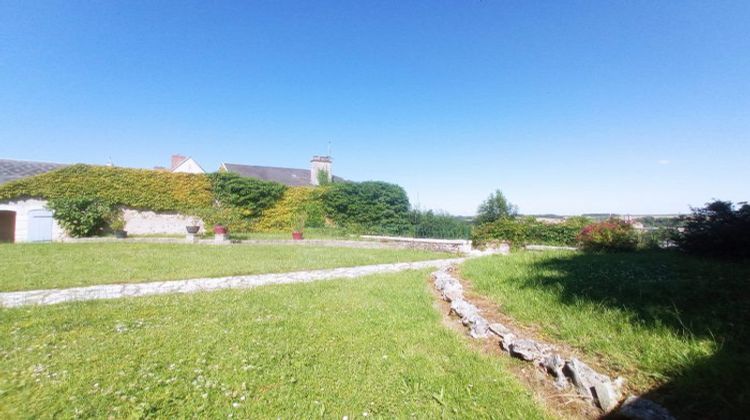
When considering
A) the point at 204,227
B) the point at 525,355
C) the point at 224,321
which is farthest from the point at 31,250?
the point at 525,355

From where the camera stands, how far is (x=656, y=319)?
9.78 ft

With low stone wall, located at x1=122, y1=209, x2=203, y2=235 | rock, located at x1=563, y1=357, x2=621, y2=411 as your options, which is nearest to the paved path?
rock, located at x1=563, y1=357, x2=621, y2=411

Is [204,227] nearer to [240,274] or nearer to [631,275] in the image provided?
[240,274]

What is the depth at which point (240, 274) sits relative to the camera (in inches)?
276

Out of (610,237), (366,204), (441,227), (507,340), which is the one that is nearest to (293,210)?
(366,204)

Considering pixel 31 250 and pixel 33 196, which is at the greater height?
pixel 33 196

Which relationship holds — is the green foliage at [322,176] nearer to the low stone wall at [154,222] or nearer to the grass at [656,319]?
the low stone wall at [154,222]

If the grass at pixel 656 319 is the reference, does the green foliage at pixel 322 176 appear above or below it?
above

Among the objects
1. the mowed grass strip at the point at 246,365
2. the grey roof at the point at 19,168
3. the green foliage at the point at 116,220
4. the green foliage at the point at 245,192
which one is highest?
the grey roof at the point at 19,168

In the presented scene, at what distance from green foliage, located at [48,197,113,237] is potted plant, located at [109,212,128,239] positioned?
1.58 ft

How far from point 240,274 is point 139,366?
4.31 m

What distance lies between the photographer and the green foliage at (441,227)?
14125mm

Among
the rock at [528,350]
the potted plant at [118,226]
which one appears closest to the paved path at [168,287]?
the rock at [528,350]

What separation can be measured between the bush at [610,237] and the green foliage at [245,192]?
16.3 meters
